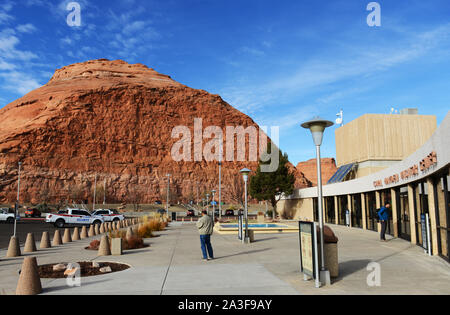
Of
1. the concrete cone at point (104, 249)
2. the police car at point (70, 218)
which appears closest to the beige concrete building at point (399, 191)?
the concrete cone at point (104, 249)

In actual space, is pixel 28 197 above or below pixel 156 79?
Result: below

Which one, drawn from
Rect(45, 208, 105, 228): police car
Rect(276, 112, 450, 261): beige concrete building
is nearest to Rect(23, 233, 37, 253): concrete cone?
Rect(276, 112, 450, 261): beige concrete building

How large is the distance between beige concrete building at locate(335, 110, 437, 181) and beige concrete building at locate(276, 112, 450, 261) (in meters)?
0.08

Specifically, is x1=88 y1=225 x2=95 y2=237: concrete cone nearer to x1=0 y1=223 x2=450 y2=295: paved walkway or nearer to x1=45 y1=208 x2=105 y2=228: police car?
x1=0 y1=223 x2=450 y2=295: paved walkway

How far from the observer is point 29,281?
6.81m

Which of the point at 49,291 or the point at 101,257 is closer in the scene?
the point at 49,291

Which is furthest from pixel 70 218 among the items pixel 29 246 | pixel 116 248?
pixel 116 248

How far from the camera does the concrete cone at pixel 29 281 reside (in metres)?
6.75

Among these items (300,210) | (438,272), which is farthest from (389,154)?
(438,272)

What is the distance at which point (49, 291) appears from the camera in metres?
7.13

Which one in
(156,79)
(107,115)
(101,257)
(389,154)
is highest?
(156,79)

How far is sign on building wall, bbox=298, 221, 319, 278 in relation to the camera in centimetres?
743

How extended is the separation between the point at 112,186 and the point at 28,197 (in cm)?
1956

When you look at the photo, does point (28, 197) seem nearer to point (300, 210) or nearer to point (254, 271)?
point (300, 210)
